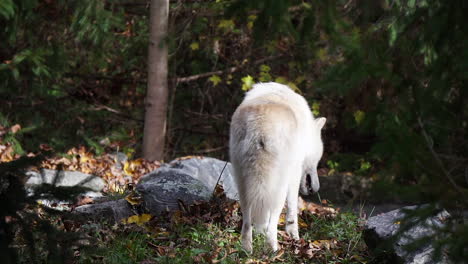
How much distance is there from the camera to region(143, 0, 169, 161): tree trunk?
9.30 meters

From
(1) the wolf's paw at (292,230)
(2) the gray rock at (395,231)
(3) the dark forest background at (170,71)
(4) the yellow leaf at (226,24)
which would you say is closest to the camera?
(2) the gray rock at (395,231)

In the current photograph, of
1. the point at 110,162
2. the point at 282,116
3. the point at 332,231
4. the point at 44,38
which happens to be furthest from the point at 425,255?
the point at 44,38

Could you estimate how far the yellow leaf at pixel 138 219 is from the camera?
16.9ft

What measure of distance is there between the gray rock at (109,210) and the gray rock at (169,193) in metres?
0.25

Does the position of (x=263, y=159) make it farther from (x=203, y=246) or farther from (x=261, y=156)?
(x=203, y=246)

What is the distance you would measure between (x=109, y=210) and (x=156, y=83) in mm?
4570

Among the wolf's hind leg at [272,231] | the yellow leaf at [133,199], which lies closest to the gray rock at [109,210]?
the yellow leaf at [133,199]

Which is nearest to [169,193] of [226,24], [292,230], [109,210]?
[109,210]

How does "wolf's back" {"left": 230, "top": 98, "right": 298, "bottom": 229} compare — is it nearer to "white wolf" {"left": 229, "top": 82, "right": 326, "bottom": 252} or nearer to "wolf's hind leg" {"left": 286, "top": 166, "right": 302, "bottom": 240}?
"white wolf" {"left": 229, "top": 82, "right": 326, "bottom": 252}

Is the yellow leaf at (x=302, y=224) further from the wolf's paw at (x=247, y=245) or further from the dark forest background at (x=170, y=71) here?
the wolf's paw at (x=247, y=245)

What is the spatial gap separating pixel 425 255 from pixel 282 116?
5.82 feet

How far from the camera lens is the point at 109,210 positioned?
5.25 meters

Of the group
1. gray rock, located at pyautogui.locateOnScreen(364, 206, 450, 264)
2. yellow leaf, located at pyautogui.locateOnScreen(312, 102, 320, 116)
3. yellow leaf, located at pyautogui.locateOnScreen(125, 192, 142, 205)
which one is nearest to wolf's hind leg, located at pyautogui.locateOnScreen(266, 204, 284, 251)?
gray rock, located at pyautogui.locateOnScreen(364, 206, 450, 264)

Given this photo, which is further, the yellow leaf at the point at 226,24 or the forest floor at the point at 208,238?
the yellow leaf at the point at 226,24
